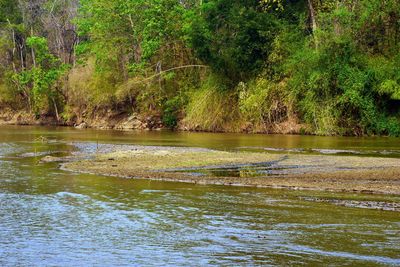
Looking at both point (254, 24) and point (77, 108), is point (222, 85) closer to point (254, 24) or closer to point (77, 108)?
point (254, 24)

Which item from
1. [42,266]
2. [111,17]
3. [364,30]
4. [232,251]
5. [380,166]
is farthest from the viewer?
[111,17]

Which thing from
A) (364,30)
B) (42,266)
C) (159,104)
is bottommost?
(42,266)

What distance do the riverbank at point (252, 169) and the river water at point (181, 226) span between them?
113 centimetres

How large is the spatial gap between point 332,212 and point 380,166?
26.8 ft

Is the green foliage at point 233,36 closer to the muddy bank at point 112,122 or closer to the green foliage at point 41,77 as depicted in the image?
the muddy bank at point 112,122

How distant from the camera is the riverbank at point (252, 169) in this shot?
18.2 m

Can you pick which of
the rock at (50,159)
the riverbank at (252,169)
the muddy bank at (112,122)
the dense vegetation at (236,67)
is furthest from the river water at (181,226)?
the muddy bank at (112,122)

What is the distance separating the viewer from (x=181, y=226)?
13055 millimetres

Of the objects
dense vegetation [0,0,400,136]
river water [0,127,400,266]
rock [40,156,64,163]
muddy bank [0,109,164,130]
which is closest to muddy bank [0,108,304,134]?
muddy bank [0,109,164,130]

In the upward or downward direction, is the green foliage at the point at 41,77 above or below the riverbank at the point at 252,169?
above

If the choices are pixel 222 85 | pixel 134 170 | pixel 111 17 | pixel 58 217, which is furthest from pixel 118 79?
pixel 58 217

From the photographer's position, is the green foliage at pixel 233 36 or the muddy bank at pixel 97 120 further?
the muddy bank at pixel 97 120

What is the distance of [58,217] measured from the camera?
1419cm

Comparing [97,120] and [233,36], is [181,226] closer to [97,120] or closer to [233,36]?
[233,36]
